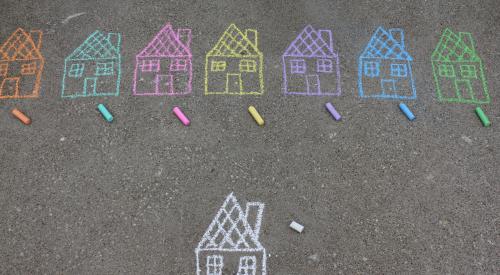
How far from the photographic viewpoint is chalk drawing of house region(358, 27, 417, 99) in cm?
488

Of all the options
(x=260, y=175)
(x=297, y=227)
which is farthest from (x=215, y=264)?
(x=260, y=175)

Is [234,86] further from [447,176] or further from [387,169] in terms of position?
[447,176]

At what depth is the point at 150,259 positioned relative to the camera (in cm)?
404

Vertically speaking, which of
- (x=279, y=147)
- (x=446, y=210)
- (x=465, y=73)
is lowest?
(x=446, y=210)

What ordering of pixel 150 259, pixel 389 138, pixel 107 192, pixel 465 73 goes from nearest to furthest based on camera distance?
pixel 150 259 < pixel 107 192 < pixel 389 138 < pixel 465 73

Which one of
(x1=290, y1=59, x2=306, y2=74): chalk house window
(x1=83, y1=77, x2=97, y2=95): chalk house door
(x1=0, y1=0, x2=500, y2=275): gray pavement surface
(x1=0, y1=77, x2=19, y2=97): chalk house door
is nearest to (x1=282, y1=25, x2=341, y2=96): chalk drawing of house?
(x1=290, y1=59, x2=306, y2=74): chalk house window

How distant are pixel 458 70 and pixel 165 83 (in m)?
3.93

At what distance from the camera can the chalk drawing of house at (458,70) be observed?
489 centimetres

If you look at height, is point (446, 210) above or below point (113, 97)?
below

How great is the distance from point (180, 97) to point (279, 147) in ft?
4.71

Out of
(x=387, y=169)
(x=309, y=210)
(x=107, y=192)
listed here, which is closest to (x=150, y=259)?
(x=107, y=192)

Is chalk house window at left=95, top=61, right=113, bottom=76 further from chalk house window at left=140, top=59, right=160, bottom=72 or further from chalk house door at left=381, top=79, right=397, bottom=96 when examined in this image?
chalk house door at left=381, top=79, right=397, bottom=96

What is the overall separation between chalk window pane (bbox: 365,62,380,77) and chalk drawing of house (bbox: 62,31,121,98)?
3312 mm

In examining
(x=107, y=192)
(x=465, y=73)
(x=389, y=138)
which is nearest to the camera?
(x=107, y=192)
